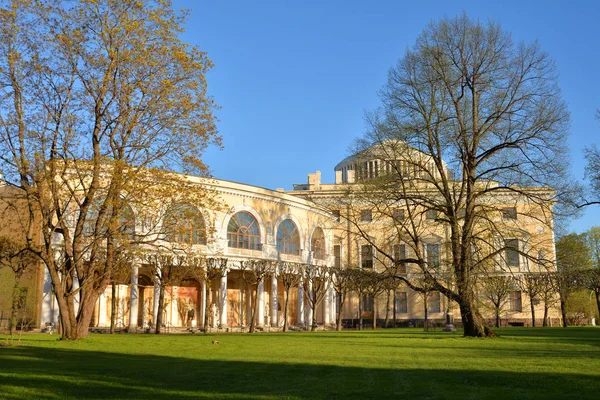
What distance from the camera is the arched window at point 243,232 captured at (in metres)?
50.8

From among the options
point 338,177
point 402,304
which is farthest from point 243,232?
point 338,177

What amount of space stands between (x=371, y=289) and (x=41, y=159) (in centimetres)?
3796

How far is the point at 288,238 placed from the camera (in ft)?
181

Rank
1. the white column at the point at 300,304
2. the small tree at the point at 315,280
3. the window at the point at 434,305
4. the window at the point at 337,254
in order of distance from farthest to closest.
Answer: the window at the point at 434,305 → the window at the point at 337,254 → the white column at the point at 300,304 → the small tree at the point at 315,280

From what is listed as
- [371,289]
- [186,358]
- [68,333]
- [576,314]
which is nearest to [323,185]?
[371,289]

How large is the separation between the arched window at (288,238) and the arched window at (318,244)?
2.38 m

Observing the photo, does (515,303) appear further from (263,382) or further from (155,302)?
(263,382)

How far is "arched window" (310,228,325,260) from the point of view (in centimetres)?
5856

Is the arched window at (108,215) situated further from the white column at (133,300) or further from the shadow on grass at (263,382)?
the white column at (133,300)

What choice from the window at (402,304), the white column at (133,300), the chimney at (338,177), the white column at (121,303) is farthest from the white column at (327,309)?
the white column at (133,300)

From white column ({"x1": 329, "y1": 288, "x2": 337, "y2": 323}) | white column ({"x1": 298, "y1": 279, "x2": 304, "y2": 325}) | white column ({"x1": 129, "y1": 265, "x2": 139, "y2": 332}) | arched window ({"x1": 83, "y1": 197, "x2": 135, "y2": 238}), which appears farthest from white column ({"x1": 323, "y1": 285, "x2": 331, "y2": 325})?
arched window ({"x1": 83, "y1": 197, "x2": 135, "y2": 238})

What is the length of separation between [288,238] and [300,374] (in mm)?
41483

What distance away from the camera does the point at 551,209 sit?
26.5m

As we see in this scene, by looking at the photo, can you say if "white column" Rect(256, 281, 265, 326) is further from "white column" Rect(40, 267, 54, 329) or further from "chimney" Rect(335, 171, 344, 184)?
"chimney" Rect(335, 171, 344, 184)
